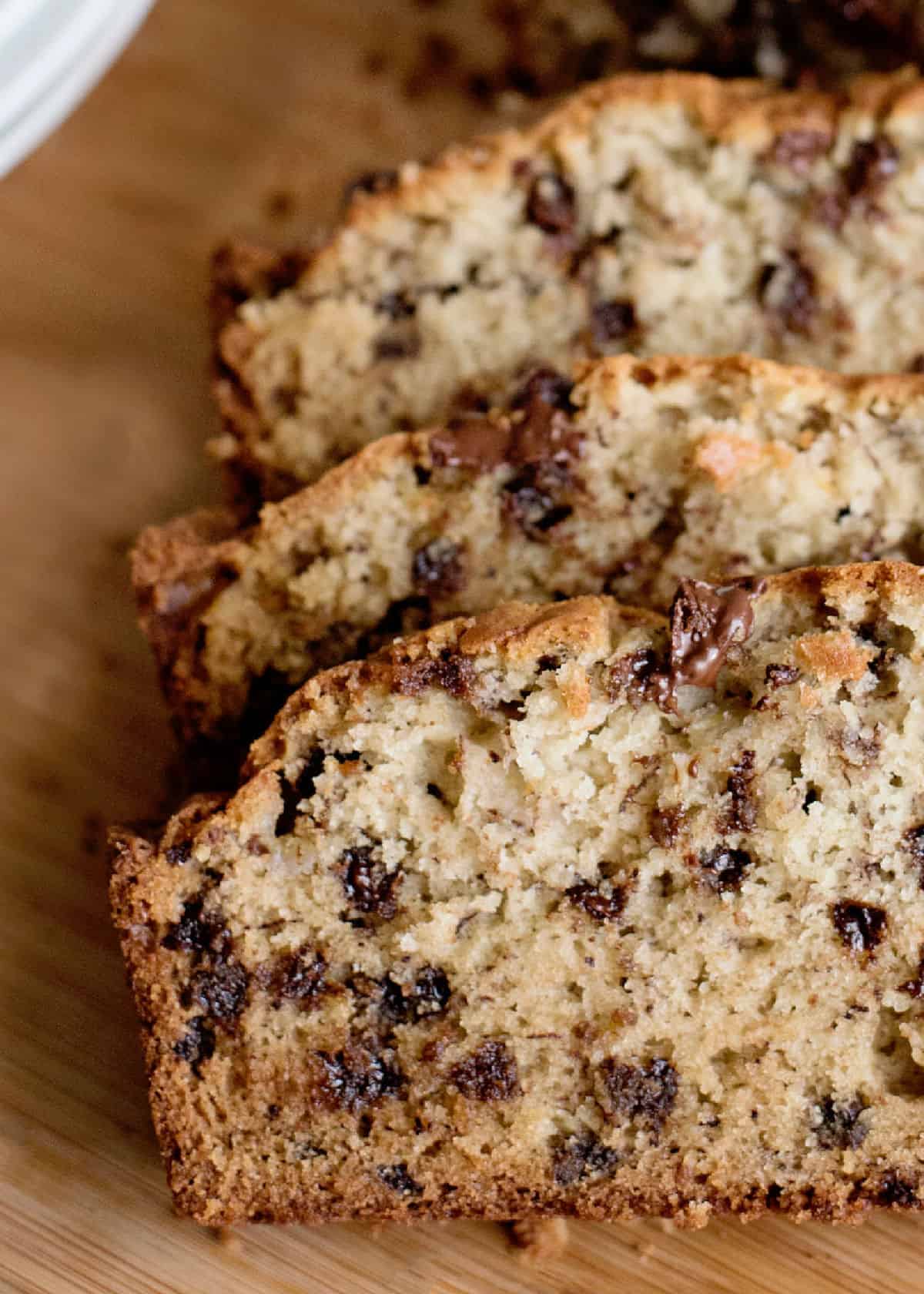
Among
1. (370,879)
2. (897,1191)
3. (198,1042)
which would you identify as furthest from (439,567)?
(897,1191)

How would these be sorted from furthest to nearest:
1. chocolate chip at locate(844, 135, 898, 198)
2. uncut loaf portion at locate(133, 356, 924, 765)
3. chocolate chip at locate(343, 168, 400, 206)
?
chocolate chip at locate(343, 168, 400, 206) → chocolate chip at locate(844, 135, 898, 198) → uncut loaf portion at locate(133, 356, 924, 765)

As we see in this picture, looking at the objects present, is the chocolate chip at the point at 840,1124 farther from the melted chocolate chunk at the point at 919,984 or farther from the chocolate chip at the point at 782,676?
the chocolate chip at the point at 782,676

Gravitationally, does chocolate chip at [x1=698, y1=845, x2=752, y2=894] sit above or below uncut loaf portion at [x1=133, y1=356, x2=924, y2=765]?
below

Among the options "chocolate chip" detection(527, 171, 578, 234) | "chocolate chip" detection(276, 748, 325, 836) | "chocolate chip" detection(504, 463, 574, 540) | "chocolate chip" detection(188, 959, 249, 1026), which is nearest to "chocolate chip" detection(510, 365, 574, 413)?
"chocolate chip" detection(504, 463, 574, 540)

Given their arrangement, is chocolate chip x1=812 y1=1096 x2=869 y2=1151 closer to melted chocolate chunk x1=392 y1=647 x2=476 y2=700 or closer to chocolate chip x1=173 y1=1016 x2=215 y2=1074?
melted chocolate chunk x1=392 y1=647 x2=476 y2=700

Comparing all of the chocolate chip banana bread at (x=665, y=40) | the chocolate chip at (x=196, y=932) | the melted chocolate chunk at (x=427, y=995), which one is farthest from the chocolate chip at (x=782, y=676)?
the chocolate chip banana bread at (x=665, y=40)

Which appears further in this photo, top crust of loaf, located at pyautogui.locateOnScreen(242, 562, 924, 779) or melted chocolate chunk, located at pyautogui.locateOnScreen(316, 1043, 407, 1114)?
melted chocolate chunk, located at pyautogui.locateOnScreen(316, 1043, 407, 1114)

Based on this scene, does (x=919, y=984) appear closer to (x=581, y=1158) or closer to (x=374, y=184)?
(x=581, y=1158)
